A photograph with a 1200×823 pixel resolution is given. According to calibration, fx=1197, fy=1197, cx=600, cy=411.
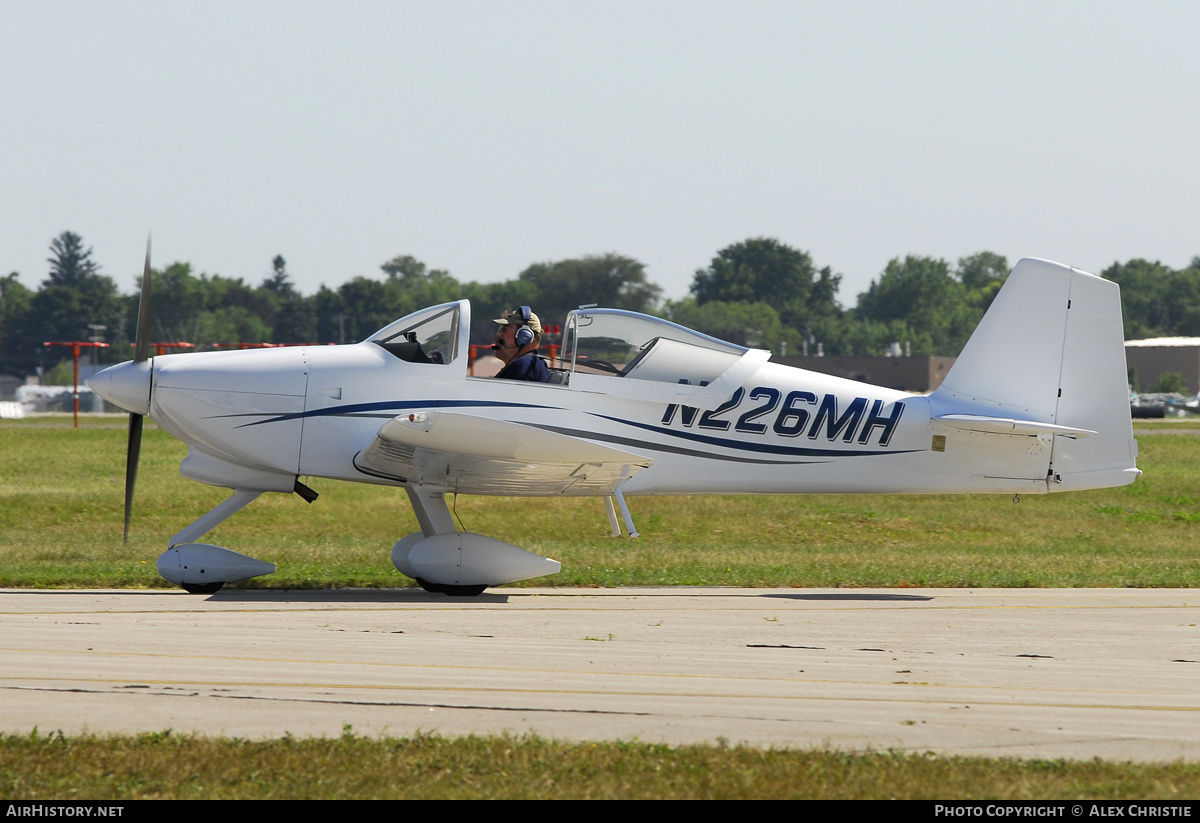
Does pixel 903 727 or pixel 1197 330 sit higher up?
pixel 1197 330

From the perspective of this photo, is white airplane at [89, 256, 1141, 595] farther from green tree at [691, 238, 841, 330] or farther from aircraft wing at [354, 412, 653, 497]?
green tree at [691, 238, 841, 330]

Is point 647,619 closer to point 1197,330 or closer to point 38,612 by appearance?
point 38,612

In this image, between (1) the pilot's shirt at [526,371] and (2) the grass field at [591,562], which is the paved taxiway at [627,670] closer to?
(2) the grass field at [591,562]

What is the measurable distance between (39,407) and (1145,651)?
76614 millimetres

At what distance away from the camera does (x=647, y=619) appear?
8.35m

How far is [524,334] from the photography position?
10039 millimetres

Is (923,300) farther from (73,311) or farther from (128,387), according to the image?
(128,387)

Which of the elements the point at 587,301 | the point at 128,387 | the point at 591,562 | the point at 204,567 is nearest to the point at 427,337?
the point at 128,387

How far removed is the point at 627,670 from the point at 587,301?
6878cm

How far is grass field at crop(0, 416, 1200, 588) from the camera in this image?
11.0m

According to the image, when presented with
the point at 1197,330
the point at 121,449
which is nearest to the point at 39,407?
the point at 121,449

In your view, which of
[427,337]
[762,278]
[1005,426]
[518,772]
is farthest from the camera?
[762,278]
